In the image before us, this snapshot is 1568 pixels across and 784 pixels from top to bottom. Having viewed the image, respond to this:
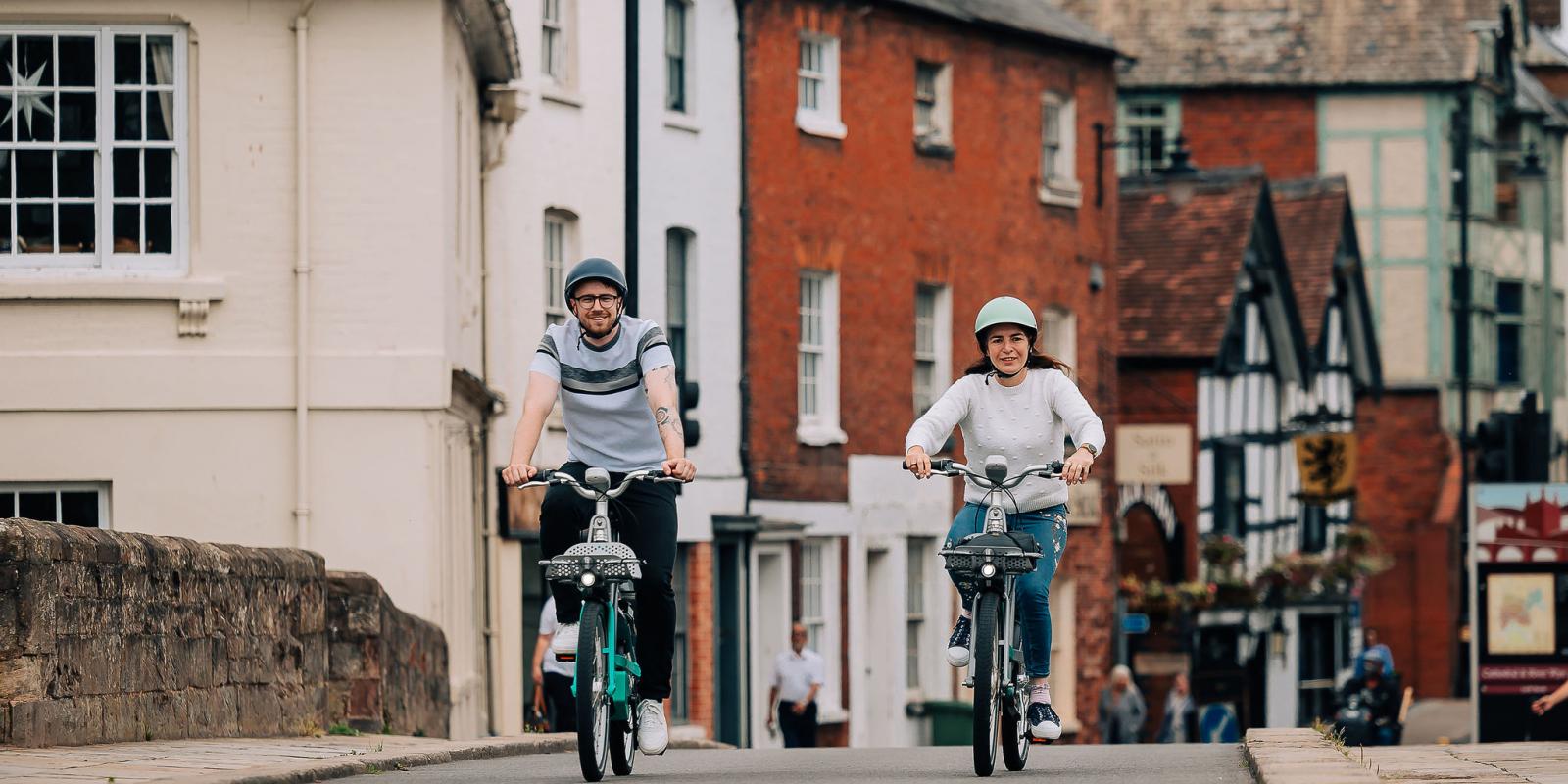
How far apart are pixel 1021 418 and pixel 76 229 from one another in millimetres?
11172

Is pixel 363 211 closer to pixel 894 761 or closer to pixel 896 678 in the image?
pixel 894 761

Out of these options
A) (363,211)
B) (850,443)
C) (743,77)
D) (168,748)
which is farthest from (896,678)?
(168,748)

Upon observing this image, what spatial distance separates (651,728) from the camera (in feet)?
38.8

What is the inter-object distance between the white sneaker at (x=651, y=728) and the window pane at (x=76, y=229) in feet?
35.0

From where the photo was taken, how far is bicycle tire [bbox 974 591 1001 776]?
37.2 ft

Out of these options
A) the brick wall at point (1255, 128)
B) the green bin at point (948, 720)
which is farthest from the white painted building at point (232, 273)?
the brick wall at point (1255, 128)

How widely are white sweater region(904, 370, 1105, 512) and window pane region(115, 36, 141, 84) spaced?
35.7 feet

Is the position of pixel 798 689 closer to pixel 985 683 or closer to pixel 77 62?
pixel 77 62

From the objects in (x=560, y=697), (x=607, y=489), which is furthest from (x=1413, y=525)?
(x=607, y=489)

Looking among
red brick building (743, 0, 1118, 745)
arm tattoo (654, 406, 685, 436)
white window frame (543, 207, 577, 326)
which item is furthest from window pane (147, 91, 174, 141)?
red brick building (743, 0, 1118, 745)

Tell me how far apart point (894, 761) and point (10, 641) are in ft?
13.7

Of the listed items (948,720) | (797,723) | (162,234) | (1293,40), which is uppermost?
(1293,40)

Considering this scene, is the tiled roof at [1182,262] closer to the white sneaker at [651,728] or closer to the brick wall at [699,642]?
the brick wall at [699,642]

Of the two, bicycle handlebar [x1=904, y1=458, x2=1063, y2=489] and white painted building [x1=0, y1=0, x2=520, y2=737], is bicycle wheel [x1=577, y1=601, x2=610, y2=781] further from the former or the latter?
white painted building [x1=0, y1=0, x2=520, y2=737]
